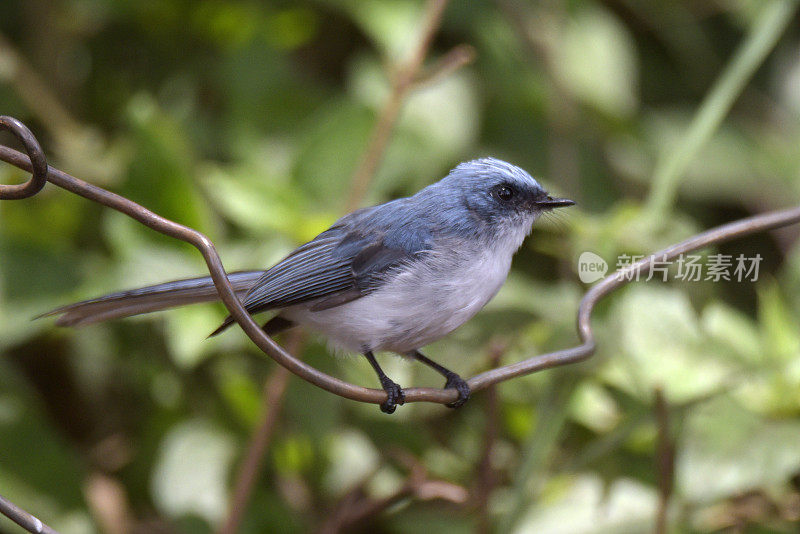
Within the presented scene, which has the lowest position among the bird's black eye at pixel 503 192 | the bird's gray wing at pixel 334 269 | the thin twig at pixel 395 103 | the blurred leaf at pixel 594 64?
the bird's gray wing at pixel 334 269

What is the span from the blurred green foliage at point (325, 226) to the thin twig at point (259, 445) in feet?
0.39

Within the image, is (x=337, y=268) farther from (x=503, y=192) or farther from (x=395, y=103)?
(x=395, y=103)

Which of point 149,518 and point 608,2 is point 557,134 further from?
point 149,518

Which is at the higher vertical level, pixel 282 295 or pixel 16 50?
pixel 16 50

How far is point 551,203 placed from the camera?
135 centimetres

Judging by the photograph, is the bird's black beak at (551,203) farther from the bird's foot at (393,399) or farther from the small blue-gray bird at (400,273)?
the bird's foot at (393,399)

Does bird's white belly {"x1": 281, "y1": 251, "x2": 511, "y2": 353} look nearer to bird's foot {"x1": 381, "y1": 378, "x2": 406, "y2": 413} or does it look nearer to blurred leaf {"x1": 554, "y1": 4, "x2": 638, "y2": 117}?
bird's foot {"x1": 381, "y1": 378, "x2": 406, "y2": 413}

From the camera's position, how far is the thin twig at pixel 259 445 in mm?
1889

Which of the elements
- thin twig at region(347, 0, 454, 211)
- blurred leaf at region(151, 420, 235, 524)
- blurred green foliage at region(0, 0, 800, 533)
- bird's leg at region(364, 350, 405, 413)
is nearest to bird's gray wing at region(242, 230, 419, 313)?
bird's leg at region(364, 350, 405, 413)

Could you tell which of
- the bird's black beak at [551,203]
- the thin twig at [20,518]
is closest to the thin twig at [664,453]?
the bird's black beak at [551,203]

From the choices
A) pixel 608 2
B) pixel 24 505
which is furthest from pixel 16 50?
pixel 608 2

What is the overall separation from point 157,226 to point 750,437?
136 centimetres

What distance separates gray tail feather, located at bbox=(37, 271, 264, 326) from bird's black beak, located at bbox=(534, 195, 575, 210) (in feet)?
1.68

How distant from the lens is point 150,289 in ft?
4.23
